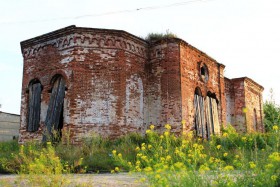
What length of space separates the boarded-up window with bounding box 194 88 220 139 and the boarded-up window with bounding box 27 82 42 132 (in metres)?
7.02

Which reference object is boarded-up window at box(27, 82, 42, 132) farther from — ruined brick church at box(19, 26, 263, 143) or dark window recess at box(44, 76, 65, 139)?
dark window recess at box(44, 76, 65, 139)

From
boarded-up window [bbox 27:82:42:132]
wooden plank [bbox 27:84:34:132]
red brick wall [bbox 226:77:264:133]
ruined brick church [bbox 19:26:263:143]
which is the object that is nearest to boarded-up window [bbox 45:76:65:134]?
ruined brick church [bbox 19:26:263:143]

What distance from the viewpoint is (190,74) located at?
15781 millimetres

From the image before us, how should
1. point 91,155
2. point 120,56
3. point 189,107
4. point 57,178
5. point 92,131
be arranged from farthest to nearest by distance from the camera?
point 189,107 < point 120,56 < point 92,131 < point 91,155 < point 57,178

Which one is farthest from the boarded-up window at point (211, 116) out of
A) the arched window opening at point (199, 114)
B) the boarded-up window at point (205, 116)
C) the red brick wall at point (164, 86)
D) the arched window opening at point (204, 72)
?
the red brick wall at point (164, 86)

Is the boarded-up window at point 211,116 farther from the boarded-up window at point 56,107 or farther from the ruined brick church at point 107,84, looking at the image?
the boarded-up window at point 56,107

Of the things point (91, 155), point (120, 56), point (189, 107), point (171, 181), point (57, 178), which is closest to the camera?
point (171, 181)

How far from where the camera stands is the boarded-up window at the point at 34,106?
14820 mm

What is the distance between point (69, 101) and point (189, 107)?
207 inches

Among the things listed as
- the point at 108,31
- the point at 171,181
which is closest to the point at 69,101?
the point at 108,31

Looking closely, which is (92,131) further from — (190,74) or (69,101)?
(190,74)

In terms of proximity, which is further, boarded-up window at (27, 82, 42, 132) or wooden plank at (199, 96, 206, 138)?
wooden plank at (199, 96, 206, 138)

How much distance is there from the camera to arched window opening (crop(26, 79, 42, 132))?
1482 centimetres

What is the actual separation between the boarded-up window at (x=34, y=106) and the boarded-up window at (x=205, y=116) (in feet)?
23.0
